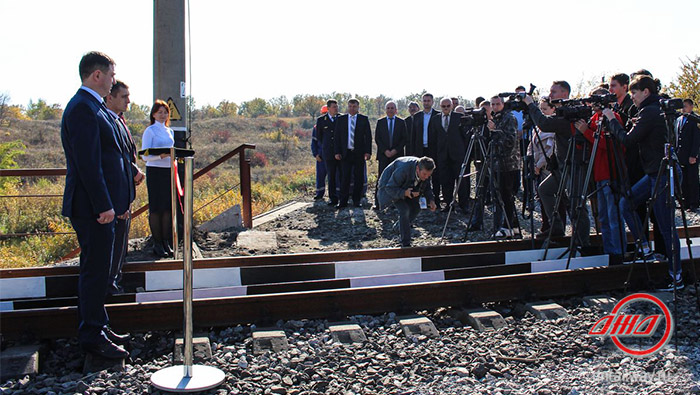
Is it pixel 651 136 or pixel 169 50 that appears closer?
pixel 651 136

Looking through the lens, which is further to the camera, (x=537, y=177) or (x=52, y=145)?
(x=52, y=145)

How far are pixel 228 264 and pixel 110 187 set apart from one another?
2.07 meters

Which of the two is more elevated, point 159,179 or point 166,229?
point 159,179

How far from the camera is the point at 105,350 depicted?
4473mm

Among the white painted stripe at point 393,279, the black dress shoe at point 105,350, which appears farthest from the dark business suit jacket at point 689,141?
the black dress shoe at point 105,350

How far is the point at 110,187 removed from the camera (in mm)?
4844

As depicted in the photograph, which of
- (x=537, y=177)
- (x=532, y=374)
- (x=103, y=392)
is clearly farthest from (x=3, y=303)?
(x=537, y=177)

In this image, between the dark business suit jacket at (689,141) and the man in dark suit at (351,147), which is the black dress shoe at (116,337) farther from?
the dark business suit jacket at (689,141)

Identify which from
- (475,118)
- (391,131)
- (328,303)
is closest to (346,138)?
(391,131)

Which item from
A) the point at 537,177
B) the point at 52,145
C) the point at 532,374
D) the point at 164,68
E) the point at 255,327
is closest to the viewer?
the point at 532,374

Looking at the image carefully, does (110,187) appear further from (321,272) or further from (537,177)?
(537,177)

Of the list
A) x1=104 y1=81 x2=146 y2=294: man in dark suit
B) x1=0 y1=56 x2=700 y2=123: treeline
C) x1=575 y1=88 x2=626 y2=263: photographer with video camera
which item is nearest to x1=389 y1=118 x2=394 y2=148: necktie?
x1=575 y1=88 x2=626 y2=263: photographer with video camera

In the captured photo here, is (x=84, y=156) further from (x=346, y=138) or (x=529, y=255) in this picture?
(x=346, y=138)

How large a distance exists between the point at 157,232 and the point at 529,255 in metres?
4.86
